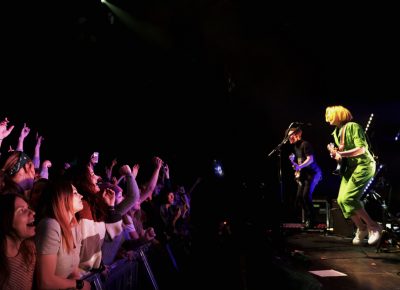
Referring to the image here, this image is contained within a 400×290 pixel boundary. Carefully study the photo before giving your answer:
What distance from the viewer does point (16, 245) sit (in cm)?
196

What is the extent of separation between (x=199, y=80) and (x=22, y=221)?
11.4 m

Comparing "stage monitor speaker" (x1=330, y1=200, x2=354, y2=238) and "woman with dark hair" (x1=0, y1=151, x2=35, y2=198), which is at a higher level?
"woman with dark hair" (x1=0, y1=151, x2=35, y2=198)

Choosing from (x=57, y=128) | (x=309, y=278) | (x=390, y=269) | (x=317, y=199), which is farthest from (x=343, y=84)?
(x=57, y=128)

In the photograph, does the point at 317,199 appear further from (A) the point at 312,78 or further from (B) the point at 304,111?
(A) the point at 312,78

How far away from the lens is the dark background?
8234 millimetres

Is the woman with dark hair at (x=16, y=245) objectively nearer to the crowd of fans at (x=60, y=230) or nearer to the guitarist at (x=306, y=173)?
the crowd of fans at (x=60, y=230)

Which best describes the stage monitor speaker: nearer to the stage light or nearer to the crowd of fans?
the crowd of fans

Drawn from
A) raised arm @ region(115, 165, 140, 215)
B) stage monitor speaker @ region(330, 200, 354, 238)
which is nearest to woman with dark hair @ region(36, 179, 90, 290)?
raised arm @ region(115, 165, 140, 215)

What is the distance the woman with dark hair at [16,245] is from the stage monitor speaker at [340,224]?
673cm

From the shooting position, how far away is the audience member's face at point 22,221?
1.97m

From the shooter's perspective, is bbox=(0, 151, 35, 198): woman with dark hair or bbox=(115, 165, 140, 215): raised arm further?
bbox=(115, 165, 140, 215): raised arm

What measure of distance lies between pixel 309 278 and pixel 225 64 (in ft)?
26.9

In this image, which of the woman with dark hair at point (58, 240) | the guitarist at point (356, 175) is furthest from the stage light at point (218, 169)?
the woman with dark hair at point (58, 240)

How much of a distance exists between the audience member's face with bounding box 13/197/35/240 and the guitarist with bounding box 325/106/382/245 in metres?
4.52
